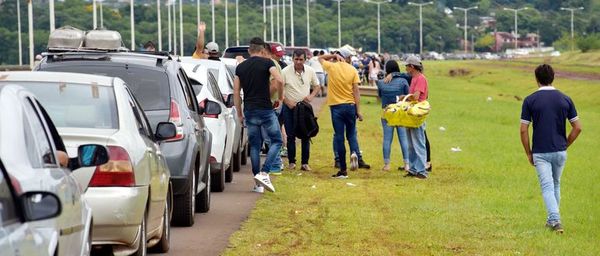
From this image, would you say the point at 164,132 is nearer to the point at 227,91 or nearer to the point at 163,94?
the point at 163,94

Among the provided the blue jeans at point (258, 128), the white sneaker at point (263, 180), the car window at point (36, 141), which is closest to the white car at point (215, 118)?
the blue jeans at point (258, 128)

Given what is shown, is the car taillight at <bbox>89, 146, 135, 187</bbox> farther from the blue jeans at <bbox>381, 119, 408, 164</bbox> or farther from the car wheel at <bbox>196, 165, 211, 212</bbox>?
the blue jeans at <bbox>381, 119, 408, 164</bbox>

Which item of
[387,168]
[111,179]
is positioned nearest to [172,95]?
[111,179]

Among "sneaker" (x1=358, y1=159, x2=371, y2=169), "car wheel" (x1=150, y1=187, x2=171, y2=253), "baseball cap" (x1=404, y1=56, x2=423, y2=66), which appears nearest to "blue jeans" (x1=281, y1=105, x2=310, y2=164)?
"sneaker" (x1=358, y1=159, x2=371, y2=169)

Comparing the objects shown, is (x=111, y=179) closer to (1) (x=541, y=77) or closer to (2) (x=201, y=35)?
(1) (x=541, y=77)

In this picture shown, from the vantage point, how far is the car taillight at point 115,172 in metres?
9.98

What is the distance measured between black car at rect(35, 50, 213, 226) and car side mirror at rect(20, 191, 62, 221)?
7110mm

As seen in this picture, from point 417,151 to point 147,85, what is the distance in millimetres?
7220

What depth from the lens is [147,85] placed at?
45.1 ft

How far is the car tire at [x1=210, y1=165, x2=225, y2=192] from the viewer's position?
703 inches

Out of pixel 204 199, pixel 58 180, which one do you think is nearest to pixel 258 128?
pixel 204 199

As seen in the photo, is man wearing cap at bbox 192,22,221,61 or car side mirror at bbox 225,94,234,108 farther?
man wearing cap at bbox 192,22,221,61

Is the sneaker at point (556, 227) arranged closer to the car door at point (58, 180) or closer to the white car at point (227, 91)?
the white car at point (227, 91)

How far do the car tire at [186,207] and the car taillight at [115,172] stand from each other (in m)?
3.43
